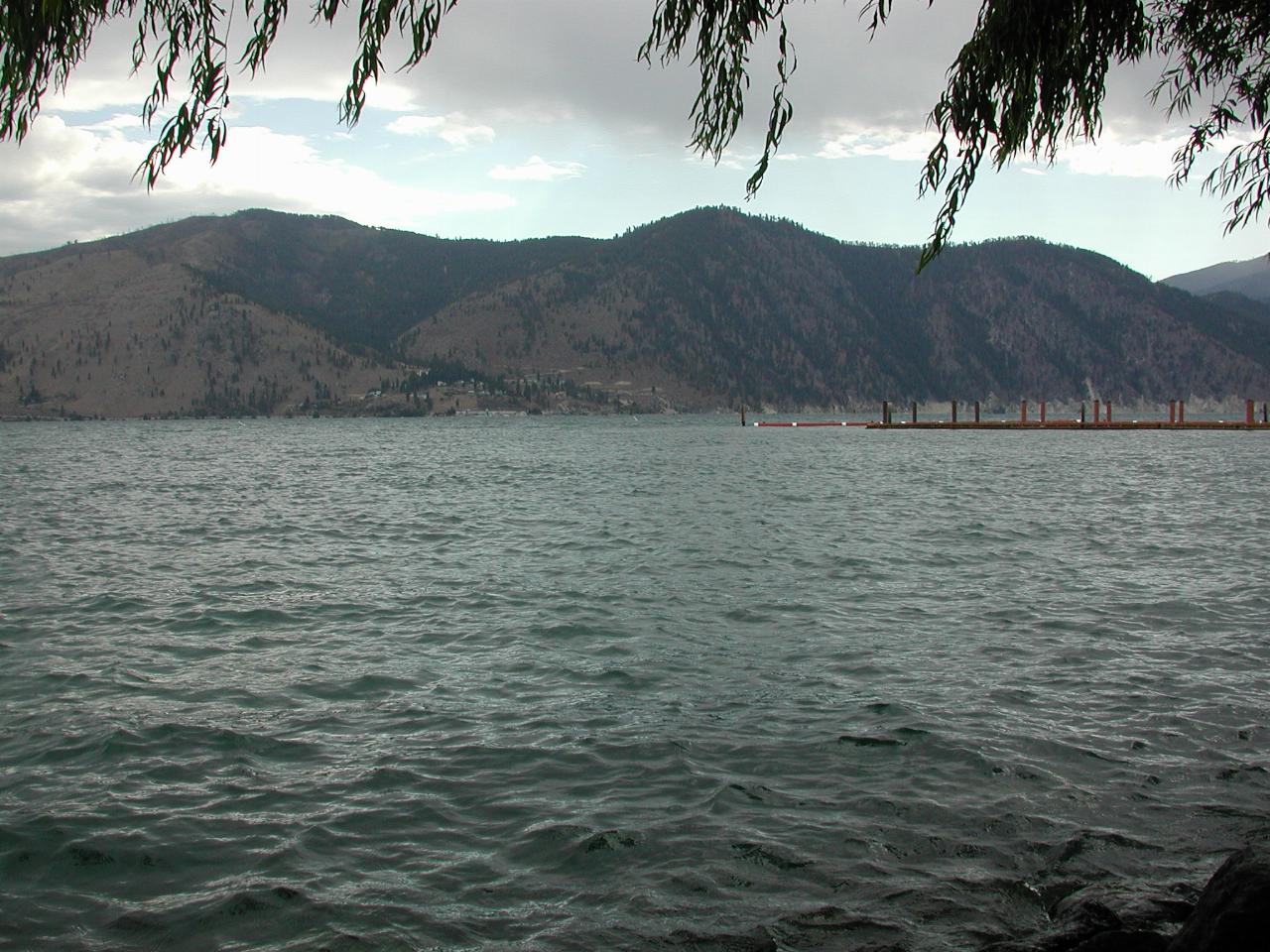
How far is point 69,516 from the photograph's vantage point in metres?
35.8

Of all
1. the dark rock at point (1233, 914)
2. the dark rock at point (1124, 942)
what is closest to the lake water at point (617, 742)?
the dark rock at point (1124, 942)

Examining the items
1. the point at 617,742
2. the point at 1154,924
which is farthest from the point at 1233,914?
the point at 617,742

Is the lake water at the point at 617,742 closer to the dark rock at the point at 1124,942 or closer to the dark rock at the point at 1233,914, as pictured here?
the dark rock at the point at 1124,942

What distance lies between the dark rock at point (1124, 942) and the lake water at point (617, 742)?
0.96 m

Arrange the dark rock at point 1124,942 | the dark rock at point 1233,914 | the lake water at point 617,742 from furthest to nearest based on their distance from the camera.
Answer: the lake water at point 617,742 → the dark rock at point 1124,942 → the dark rock at point 1233,914

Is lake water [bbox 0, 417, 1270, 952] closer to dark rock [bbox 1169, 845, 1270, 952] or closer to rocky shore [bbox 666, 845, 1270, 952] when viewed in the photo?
rocky shore [bbox 666, 845, 1270, 952]

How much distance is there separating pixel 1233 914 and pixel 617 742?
244 inches

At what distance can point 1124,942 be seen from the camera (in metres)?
5.29

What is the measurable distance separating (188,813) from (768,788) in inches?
202

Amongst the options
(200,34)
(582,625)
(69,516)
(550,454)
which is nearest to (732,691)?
(582,625)

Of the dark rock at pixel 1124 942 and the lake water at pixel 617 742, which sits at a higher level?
the dark rock at pixel 1124 942

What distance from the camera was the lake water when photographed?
22.3 ft

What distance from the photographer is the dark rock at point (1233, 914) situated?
4.74 m

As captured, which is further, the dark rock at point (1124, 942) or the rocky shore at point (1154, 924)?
the dark rock at point (1124, 942)
